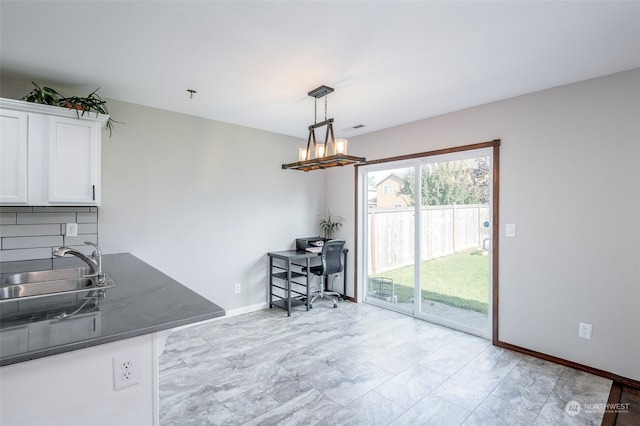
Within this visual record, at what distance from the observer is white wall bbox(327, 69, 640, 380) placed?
247 cm

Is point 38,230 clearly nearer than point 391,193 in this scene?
Yes

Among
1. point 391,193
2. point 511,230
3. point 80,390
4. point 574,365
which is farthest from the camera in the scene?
point 391,193

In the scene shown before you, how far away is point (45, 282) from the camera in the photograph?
2.05m

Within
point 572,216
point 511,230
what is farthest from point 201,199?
point 572,216

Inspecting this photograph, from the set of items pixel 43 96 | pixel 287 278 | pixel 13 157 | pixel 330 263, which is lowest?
pixel 287 278

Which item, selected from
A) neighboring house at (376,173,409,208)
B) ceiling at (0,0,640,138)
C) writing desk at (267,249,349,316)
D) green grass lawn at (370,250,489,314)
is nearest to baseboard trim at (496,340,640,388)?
green grass lawn at (370,250,489,314)

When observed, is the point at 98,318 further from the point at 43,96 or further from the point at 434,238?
the point at 434,238

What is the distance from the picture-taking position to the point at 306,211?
4.87 metres

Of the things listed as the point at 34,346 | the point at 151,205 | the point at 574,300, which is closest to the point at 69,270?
the point at 151,205

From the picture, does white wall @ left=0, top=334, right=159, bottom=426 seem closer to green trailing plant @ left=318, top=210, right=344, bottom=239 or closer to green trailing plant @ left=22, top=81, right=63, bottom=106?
green trailing plant @ left=22, top=81, right=63, bottom=106

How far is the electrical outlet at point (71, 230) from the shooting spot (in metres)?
2.83

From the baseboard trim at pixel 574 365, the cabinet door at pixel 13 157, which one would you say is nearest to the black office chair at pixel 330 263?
the baseboard trim at pixel 574 365

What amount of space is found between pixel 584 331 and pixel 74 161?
4.60m

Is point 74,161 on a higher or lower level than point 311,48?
lower
